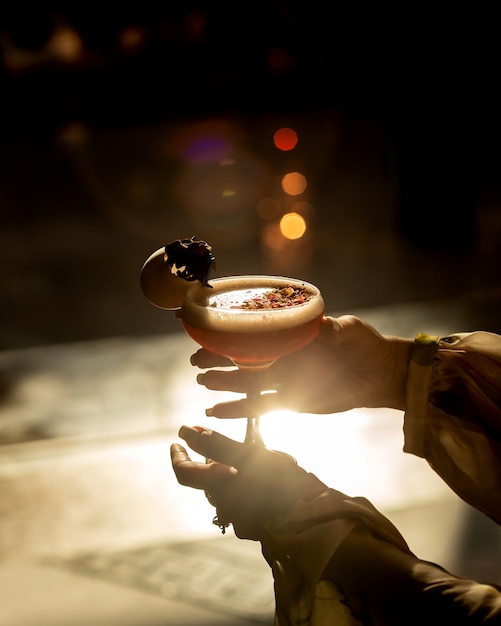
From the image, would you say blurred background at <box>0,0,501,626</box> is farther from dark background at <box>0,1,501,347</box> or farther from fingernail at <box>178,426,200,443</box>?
fingernail at <box>178,426,200,443</box>

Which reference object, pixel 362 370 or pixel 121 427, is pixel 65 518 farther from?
pixel 362 370

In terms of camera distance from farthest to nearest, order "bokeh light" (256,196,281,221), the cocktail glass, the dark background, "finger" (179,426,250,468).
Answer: "bokeh light" (256,196,281,221), the dark background, the cocktail glass, "finger" (179,426,250,468)

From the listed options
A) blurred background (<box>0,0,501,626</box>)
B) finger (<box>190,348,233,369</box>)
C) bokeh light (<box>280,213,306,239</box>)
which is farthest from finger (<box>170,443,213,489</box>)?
bokeh light (<box>280,213,306,239</box>)

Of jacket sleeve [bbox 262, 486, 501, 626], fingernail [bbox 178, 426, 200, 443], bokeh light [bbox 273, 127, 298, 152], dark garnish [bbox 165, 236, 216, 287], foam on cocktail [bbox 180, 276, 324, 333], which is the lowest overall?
jacket sleeve [bbox 262, 486, 501, 626]

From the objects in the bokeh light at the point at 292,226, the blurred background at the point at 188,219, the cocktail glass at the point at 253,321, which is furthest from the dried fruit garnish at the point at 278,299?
the bokeh light at the point at 292,226

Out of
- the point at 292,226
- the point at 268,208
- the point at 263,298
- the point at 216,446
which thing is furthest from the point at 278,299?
the point at 268,208

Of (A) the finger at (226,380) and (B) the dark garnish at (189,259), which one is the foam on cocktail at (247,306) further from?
(A) the finger at (226,380)
